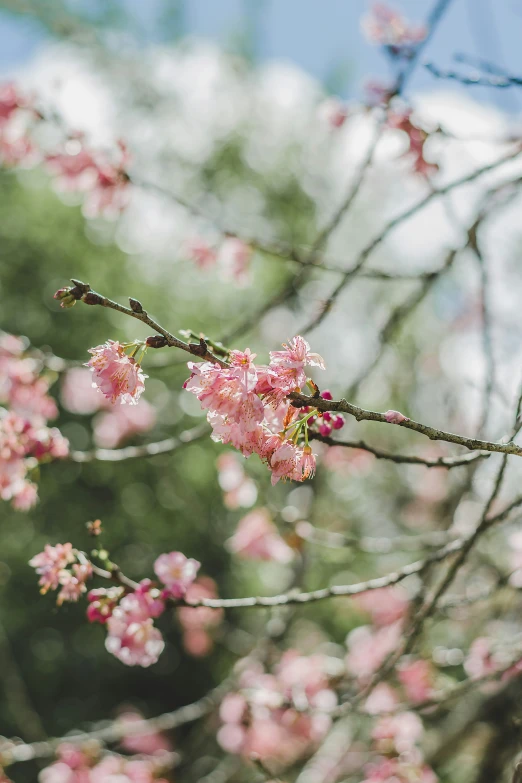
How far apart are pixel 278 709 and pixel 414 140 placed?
1.79 meters

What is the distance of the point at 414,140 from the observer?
185 centimetres

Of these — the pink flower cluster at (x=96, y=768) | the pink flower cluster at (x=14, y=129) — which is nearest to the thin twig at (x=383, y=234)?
the pink flower cluster at (x=14, y=129)

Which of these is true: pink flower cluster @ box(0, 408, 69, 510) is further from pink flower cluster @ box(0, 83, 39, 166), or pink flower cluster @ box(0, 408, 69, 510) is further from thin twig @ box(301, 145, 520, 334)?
pink flower cluster @ box(0, 83, 39, 166)

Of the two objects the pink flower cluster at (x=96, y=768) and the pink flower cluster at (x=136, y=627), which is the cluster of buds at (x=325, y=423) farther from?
the pink flower cluster at (x=96, y=768)

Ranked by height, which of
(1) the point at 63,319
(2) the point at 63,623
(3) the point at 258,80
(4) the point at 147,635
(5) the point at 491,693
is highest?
(3) the point at 258,80

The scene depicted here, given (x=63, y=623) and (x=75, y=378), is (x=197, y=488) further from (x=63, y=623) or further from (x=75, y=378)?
(x=75, y=378)

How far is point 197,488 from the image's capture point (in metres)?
7.28

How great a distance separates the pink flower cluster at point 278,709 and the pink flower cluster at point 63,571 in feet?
2.37

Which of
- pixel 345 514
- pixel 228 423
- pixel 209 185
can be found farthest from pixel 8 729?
pixel 209 185

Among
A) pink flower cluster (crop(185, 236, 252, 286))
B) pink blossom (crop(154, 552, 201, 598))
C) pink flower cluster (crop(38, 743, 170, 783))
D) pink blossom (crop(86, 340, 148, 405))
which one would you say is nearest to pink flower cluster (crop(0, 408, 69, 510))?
pink blossom (crop(154, 552, 201, 598))

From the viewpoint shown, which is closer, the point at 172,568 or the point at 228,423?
the point at 228,423

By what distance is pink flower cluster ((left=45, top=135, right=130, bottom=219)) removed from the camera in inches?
82.4

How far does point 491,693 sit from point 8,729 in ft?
16.9

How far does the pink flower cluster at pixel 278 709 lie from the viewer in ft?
6.15
